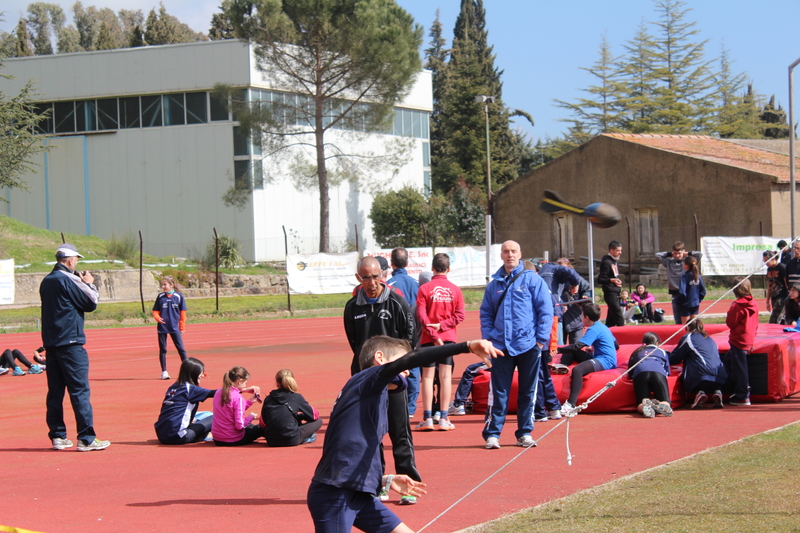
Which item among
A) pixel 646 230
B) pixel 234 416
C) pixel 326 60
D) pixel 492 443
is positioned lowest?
pixel 492 443

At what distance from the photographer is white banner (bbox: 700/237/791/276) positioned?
27.9 metres

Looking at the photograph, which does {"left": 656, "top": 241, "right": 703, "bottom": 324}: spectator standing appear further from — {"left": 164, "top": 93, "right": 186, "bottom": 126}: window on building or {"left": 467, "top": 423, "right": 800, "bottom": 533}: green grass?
{"left": 164, "top": 93, "right": 186, "bottom": 126}: window on building

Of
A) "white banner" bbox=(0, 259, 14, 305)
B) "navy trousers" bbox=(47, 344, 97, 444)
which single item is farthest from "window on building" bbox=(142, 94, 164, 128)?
"navy trousers" bbox=(47, 344, 97, 444)

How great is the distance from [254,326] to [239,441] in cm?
1664

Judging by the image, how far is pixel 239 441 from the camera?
8398mm

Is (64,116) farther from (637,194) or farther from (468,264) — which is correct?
(637,194)

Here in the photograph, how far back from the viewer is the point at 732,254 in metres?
28.4

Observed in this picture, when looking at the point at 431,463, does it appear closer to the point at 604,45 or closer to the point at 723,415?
the point at 723,415

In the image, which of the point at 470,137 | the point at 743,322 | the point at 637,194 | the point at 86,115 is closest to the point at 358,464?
the point at 743,322

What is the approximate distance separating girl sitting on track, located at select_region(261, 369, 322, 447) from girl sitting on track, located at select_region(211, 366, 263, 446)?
219mm

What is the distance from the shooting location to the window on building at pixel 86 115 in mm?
47562

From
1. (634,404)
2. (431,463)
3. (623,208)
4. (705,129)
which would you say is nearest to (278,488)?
(431,463)

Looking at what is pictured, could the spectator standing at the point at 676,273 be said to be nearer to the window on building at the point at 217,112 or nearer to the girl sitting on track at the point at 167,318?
the girl sitting on track at the point at 167,318

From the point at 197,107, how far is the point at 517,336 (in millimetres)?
41700
